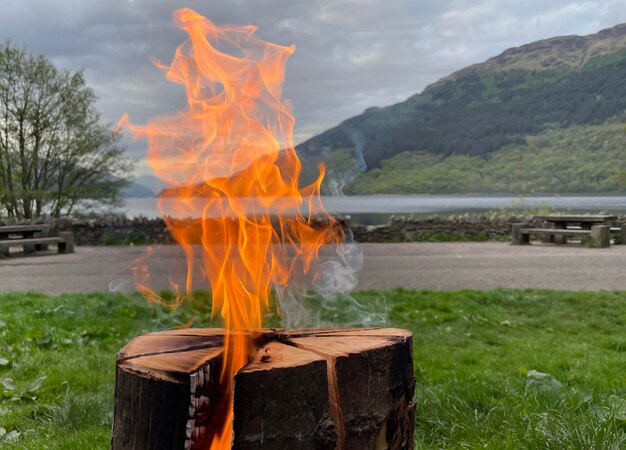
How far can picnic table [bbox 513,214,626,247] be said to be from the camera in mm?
17891

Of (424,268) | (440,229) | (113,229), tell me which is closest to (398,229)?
(440,229)

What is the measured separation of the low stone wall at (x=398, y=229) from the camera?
21.5 metres

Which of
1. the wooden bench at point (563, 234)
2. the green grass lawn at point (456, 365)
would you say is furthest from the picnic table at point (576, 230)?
the green grass lawn at point (456, 365)

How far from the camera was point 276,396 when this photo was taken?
2.17 m

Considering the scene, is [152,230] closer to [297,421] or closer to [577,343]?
[577,343]

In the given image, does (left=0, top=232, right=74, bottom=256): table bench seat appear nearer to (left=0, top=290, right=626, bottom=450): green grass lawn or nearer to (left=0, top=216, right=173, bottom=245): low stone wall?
(left=0, top=216, right=173, bottom=245): low stone wall

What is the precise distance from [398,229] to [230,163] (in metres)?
18.9

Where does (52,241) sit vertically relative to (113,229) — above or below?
below

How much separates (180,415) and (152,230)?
66.7 feet

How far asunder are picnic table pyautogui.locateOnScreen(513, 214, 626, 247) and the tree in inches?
778

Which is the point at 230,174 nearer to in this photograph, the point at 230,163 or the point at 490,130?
the point at 230,163

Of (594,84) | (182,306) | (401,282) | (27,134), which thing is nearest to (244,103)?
(182,306)

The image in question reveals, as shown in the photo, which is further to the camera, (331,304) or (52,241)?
(52,241)

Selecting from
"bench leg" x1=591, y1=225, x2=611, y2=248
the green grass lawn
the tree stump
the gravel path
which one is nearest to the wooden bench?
"bench leg" x1=591, y1=225, x2=611, y2=248
